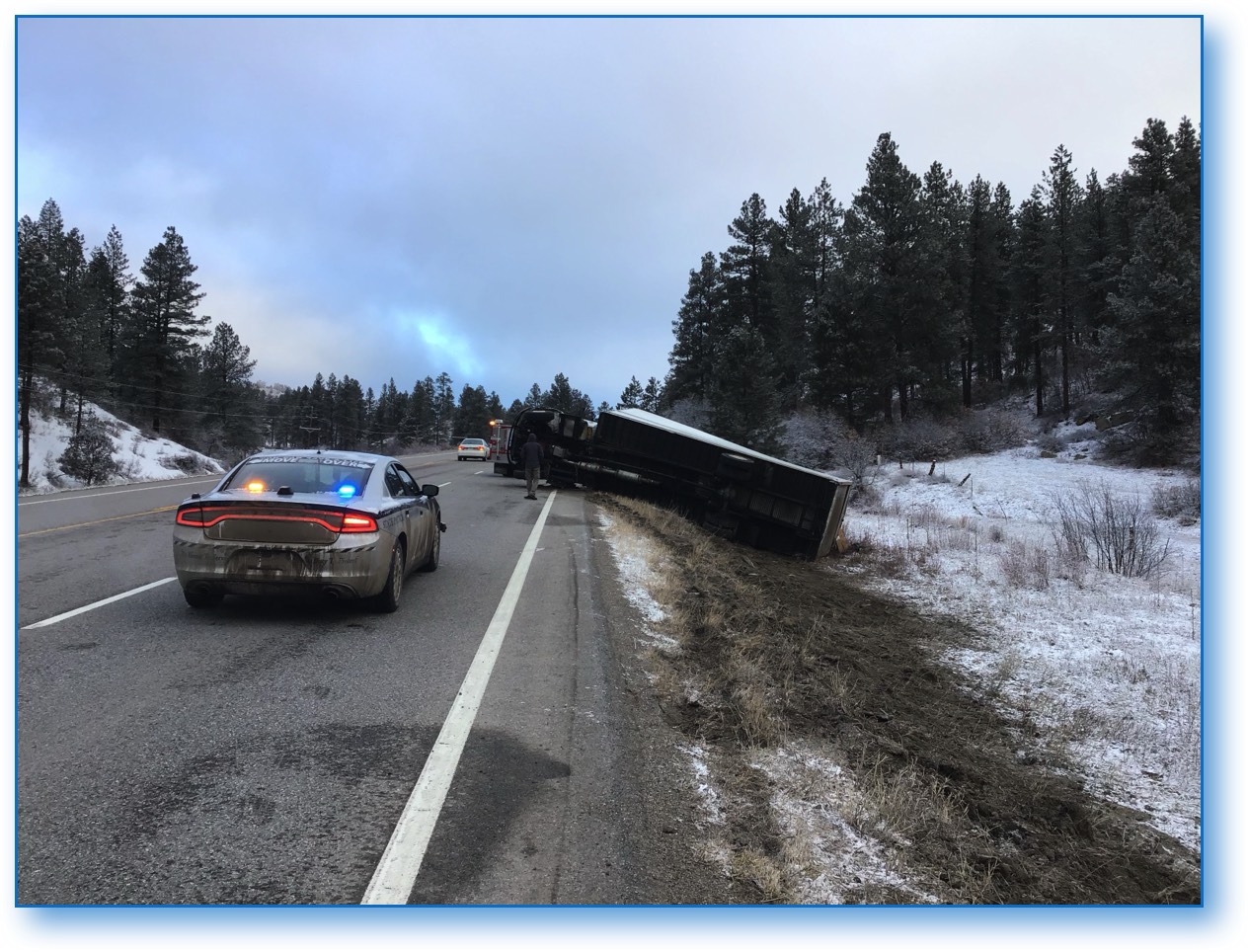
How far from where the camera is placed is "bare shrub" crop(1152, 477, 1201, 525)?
1121 centimetres

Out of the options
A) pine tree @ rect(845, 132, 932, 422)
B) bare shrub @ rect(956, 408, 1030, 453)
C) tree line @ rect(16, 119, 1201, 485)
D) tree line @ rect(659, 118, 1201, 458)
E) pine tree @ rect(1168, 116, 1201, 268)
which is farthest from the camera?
pine tree @ rect(845, 132, 932, 422)

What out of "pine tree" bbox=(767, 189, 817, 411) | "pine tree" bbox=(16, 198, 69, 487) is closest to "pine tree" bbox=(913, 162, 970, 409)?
"pine tree" bbox=(767, 189, 817, 411)

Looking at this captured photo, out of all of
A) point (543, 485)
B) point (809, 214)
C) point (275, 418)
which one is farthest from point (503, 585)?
point (275, 418)

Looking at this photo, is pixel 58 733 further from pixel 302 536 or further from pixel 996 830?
pixel 996 830

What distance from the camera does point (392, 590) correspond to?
6543 millimetres

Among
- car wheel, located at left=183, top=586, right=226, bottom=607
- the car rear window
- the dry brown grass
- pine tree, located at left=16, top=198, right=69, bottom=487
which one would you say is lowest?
the dry brown grass

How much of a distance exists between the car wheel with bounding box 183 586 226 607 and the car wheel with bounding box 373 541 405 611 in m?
1.36

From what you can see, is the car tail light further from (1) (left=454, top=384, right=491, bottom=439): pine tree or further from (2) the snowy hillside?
(1) (left=454, top=384, right=491, bottom=439): pine tree

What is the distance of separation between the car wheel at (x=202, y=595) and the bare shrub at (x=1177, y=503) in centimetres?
1312

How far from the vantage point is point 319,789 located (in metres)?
3.19

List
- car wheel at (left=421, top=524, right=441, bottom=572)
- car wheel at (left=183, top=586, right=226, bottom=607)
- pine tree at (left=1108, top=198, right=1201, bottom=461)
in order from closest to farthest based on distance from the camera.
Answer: car wheel at (left=183, top=586, right=226, bottom=607), car wheel at (left=421, top=524, right=441, bottom=572), pine tree at (left=1108, top=198, right=1201, bottom=461)

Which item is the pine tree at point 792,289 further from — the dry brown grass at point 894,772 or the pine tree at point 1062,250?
the dry brown grass at point 894,772

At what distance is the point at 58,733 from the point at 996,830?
Result: 5087 millimetres

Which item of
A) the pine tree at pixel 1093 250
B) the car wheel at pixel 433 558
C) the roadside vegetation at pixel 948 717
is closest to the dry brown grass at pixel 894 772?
the roadside vegetation at pixel 948 717
